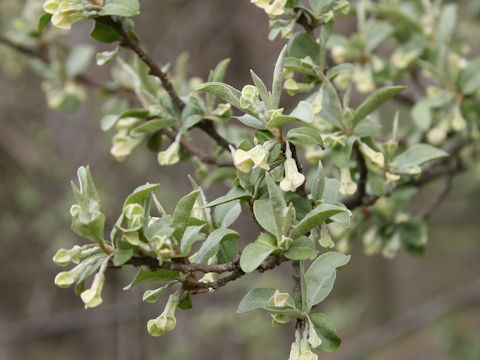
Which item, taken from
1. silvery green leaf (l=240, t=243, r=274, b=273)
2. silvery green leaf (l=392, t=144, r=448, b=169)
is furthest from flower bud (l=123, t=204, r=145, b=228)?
silvery green leaf (l=392, t=144, r=448, b=169)

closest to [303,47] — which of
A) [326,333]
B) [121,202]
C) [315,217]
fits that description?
[315,217]

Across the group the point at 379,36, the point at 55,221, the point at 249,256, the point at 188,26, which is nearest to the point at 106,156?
the point at 55,221

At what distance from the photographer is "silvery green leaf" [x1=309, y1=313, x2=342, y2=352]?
2.20ft

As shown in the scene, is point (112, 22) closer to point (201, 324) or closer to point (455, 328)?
point (201, 324)

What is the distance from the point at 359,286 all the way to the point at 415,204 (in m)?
2.31

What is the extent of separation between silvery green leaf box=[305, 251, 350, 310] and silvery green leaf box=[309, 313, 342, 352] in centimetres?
2

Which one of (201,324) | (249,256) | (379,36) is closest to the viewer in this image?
(249,256)

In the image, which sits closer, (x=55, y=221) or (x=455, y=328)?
(x=55, y=221)

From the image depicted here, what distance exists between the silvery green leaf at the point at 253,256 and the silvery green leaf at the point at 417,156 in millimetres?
368

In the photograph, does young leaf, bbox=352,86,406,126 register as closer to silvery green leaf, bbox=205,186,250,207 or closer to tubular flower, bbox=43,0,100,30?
silvery green leaf, bbox=205,186,250,207

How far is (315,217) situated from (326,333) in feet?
0.53

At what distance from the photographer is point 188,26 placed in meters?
3.12

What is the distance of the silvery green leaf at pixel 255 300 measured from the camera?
2.20 feet

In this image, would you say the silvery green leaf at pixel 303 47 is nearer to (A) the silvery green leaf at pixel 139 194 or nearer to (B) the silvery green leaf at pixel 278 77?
(B) the silvery green leaf at pixel 278 77
